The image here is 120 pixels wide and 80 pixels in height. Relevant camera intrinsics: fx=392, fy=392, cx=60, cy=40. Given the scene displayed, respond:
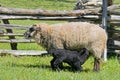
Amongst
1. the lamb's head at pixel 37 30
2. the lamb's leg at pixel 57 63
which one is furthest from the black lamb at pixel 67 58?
the lamb's head at pixel 37 30

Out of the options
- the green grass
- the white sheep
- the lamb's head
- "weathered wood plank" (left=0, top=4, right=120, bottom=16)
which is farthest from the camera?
"weathered wood plank" (left=0, top=4, right=120, bottom=16)

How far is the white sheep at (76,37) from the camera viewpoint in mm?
9031

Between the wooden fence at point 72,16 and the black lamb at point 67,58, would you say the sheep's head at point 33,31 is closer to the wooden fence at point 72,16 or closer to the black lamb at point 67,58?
the black lamb at point 67,58

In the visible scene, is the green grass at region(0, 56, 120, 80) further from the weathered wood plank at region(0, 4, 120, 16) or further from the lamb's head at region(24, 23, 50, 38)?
the weathered wood plank at region(0, 4, 120, 16)

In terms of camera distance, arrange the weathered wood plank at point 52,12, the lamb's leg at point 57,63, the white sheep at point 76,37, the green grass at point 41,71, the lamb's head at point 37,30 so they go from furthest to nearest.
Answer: the weathered wood plank at point 52,12 → the lamb's head at point 37,30 → the white sheep at point 76,37 → the lamb's leg at point 57,63 → the green grass at point 41,71

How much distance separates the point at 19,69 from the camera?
27.6 ft

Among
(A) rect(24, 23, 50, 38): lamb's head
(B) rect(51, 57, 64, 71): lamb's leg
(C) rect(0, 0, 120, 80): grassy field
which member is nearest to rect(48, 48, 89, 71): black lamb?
(B) rect(51, 57, 64, 71): lamb's leg

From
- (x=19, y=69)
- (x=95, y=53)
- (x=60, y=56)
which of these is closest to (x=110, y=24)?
(x=95, y=53)

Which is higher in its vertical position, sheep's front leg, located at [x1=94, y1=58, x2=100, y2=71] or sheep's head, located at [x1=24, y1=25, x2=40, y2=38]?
sheep's head, located at [x1=24, y1=25, x2=40, y2=38]

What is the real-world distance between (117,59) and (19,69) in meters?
3.27

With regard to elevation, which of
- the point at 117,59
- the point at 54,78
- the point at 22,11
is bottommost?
the point at 117,59

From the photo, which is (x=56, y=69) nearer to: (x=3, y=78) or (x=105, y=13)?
(x=3, y=78)

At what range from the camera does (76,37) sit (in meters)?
9.12

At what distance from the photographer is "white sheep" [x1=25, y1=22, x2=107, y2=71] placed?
9.03 metres
